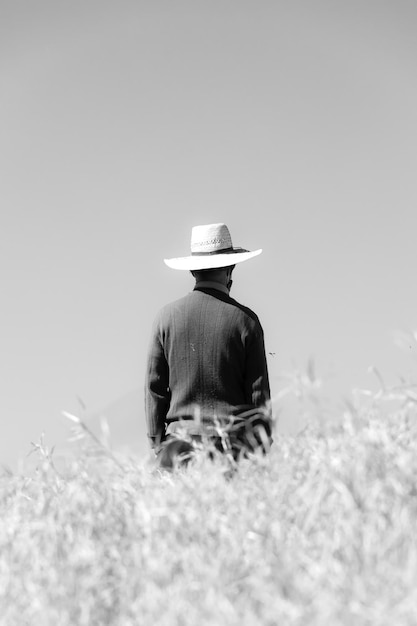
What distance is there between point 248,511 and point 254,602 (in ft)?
1.98

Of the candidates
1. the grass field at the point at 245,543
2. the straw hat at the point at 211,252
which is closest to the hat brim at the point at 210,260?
the straw hat at the point at 211,252

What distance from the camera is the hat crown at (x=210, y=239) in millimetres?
7293

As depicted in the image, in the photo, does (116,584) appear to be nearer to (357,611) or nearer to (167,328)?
(357,611)

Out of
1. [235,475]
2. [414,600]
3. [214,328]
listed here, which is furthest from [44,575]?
[214,328]

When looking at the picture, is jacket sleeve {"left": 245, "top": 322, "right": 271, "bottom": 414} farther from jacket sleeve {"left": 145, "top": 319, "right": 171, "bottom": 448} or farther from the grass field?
the grass field

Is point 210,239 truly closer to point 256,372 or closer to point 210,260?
point 210,260

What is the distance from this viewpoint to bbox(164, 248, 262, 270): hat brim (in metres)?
6.99

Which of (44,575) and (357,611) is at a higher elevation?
(357,611)

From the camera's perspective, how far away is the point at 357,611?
225cm

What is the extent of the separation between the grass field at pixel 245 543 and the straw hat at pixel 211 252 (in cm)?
325

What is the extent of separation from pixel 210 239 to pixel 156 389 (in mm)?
1268

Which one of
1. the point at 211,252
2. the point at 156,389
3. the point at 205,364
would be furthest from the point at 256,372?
the point at 211,252

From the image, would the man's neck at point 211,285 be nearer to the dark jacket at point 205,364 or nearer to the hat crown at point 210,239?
the dark jacket at point 205,364

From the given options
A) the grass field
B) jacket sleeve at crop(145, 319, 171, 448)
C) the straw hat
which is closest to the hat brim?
the straw hat
